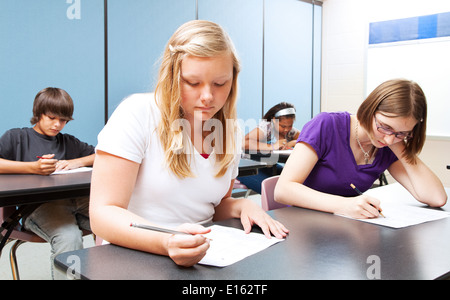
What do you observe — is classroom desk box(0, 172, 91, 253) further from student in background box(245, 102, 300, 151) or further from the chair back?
student in background box(245, 102, 300, 151)

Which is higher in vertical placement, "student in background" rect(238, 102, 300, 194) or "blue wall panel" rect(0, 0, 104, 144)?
"blue wall panel" rect(0, 0, 104, 144)

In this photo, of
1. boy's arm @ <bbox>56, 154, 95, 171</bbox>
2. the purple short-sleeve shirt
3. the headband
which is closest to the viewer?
the purple short-sleeve shirt

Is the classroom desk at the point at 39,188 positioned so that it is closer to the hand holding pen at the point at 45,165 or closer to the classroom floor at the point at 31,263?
the hand holding pen at the point at 45,165

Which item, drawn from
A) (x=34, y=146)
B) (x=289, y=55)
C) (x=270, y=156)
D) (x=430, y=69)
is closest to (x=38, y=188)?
(x=34, y=146)

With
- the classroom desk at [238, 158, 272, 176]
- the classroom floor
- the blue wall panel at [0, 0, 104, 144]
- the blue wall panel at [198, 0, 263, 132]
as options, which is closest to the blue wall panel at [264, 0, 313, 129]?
the blue wall panel at [198, 0, 263, 132]

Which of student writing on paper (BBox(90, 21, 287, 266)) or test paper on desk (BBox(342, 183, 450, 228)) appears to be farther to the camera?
test paper on desk (BBox(342, 183, 450, 228))

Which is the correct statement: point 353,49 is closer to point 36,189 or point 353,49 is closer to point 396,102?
point 396,102

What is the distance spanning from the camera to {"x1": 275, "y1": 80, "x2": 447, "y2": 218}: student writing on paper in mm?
1506

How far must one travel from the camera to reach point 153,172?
111cm

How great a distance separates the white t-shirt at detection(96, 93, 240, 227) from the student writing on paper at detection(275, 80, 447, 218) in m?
0.41

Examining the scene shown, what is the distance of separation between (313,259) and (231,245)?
199mm
